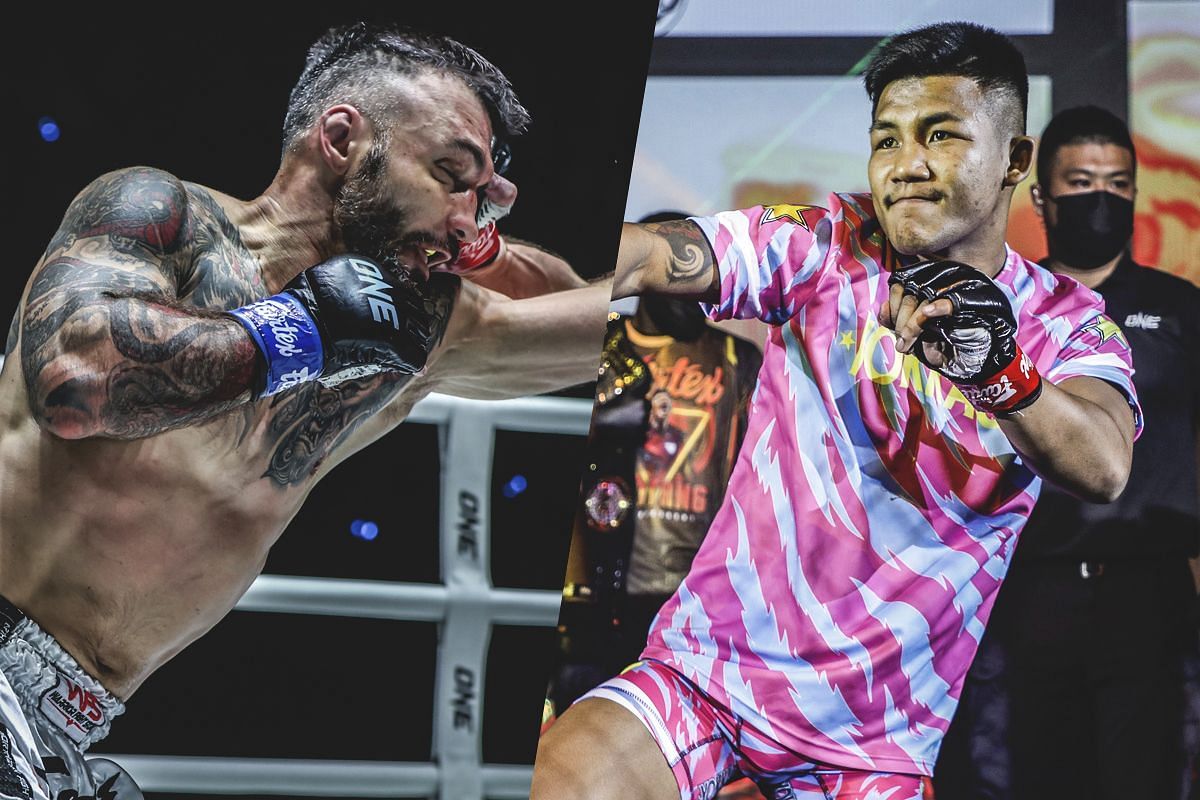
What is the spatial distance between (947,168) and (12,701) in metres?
1.62

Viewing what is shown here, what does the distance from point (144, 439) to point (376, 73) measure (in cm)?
76

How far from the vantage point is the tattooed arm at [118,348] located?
1596 millimetres

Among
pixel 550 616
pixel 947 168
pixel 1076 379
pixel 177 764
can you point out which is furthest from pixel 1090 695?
pixel 177 764

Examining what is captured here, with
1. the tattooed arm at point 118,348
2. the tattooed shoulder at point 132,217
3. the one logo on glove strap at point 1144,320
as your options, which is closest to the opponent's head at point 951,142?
the one logo on glove strap at point 1144,320

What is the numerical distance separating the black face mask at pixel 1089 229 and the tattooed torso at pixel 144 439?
1.06m

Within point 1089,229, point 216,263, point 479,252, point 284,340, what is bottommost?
point 284,340

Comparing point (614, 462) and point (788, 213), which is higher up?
point (788, 213)

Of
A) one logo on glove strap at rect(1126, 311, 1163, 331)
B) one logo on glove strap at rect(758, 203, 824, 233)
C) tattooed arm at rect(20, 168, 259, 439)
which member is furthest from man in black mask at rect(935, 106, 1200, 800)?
tattooed arm at rect(20, 168, 259, 439)

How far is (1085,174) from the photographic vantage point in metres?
1.65

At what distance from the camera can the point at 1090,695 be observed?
5.19 ft

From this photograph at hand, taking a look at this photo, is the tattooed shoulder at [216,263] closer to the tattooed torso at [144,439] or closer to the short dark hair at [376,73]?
the tattooed torso at [144,439]

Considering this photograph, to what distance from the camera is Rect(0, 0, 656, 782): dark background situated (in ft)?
7.00

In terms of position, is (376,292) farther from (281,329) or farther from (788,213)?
(788,213)

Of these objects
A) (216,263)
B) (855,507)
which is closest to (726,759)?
(855,507)
